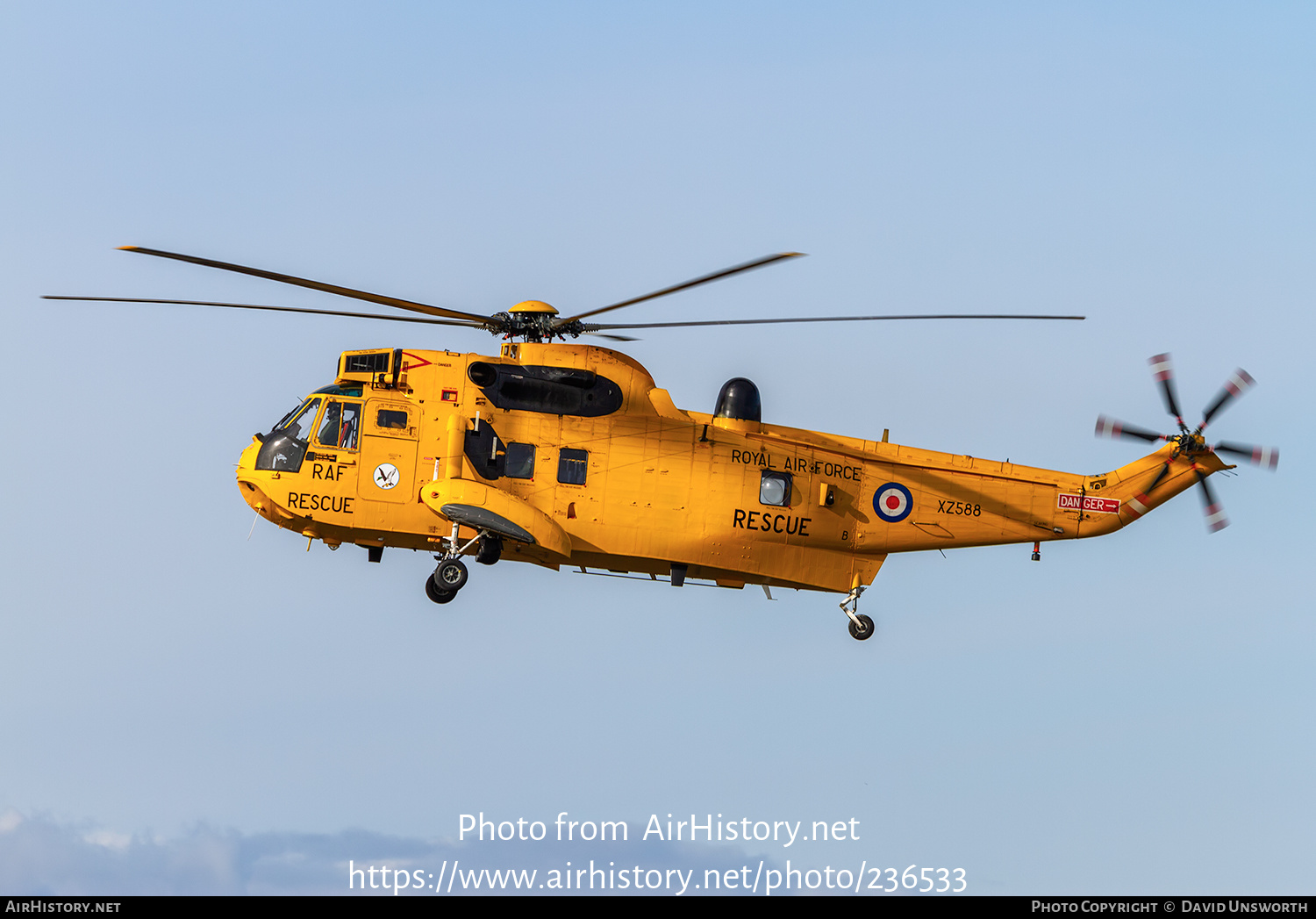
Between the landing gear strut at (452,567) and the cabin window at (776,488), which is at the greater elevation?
the cabin window at (776,488)

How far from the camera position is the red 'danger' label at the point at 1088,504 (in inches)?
1476

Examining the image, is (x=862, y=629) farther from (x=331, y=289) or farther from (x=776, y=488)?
(x=331, y=289)

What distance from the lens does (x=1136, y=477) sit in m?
37.9

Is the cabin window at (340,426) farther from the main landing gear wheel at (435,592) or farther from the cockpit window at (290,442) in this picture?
the main landing gear wheel at (435,592)

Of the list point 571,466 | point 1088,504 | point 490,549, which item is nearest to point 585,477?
point 571,466

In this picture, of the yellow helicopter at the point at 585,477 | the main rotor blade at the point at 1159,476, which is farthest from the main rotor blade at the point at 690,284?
the main rotor blade at the point at 1159,476

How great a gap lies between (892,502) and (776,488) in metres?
2.77

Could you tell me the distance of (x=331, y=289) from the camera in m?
32.6

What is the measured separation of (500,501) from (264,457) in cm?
507

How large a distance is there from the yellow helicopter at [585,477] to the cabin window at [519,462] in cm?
3

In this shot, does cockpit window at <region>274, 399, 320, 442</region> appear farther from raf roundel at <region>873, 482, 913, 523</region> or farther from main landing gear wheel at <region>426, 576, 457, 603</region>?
raf roundel at <region>873, 482, 913, 523</region>
